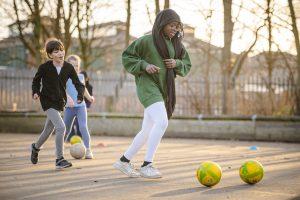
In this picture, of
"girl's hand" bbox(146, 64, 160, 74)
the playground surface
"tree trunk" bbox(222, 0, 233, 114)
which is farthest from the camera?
"tree trunk" bbox(222, 0, 233, 114)

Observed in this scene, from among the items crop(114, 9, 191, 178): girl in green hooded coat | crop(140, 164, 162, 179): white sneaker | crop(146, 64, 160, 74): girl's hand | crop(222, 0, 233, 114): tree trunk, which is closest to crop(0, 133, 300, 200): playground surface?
crop(140, 164, 162, 179): white sneaker

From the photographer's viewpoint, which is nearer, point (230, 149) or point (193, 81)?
point (230, 149)

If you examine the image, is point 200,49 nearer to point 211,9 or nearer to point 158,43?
point 211,9

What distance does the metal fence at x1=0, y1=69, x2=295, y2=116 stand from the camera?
1531cm

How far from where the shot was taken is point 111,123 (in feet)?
50.5

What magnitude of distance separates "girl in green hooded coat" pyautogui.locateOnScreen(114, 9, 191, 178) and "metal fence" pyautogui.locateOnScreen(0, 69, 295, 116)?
29.7 ft

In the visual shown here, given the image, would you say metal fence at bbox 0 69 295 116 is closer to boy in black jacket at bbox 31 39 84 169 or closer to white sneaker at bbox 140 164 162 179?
boy in black jacket at bbox 31 39 84 169

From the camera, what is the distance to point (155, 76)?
256 inches

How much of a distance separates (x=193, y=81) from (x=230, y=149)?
5202 mm

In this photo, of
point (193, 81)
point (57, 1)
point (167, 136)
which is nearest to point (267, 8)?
point (193, 81)

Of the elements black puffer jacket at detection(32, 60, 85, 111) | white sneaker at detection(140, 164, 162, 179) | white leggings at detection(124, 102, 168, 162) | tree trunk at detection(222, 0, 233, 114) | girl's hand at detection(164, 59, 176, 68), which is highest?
tree trunk at detection(222, 0, 233, 114)

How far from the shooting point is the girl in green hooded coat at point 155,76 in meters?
6.37

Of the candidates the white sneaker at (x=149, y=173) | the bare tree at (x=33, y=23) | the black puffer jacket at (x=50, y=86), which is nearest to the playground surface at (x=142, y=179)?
the white sneaker at (x=149, y=173)

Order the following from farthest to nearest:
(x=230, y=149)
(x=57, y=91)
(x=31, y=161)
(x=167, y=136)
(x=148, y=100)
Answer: (x=167, y=136), (x=230, y=149), (x=31, y=161), (x=57, y=91), (x=148, y=100)
